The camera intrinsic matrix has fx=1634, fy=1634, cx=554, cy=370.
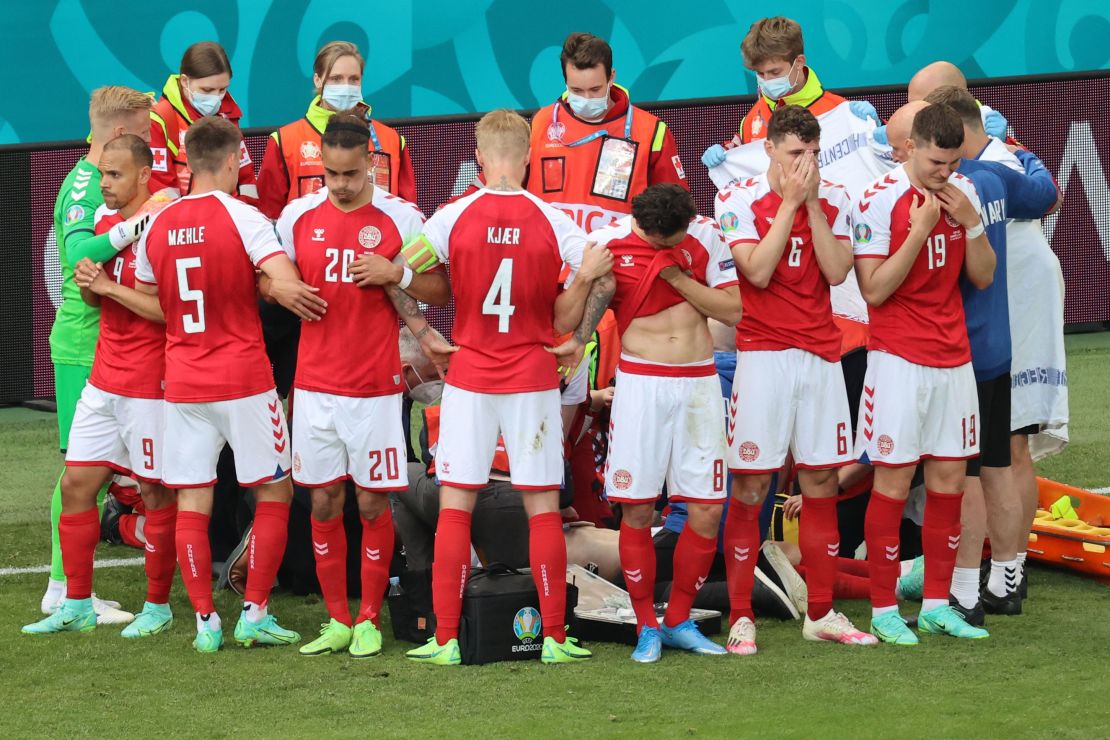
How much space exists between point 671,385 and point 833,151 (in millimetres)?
3006

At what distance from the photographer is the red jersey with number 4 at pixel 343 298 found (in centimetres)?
612

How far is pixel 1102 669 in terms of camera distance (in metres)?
5.75

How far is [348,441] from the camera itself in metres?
6.16

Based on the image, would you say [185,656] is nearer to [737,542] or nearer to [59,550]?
[59,550]

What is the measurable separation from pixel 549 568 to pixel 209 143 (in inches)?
81.3

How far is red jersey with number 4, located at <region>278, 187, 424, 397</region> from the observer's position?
612 centimetres

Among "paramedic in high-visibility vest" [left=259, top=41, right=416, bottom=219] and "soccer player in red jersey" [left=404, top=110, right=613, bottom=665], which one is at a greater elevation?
"paramedic in high-visibility vest" [left=259, top=41, right=416, bottom=219]

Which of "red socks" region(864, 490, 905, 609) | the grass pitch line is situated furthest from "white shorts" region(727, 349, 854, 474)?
the grass pitch line

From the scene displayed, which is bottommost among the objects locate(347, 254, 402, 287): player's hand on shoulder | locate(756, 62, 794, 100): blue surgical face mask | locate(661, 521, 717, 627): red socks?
locate(661, 521, 717, 627): red socks

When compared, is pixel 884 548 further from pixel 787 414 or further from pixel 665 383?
pixel 665 383

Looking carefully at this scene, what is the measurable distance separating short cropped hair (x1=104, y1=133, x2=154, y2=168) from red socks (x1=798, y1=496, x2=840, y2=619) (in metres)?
2.95

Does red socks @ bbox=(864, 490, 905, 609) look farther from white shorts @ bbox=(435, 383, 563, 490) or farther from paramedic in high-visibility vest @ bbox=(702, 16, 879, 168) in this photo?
paramedic in high-visibility vest @ bbox=(702, 16, 879, 168)

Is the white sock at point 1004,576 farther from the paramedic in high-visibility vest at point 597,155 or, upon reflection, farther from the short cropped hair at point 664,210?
the paramedic in high-visibility vest at point 597,155

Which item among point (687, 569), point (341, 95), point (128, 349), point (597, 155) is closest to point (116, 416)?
point (128, 349)
